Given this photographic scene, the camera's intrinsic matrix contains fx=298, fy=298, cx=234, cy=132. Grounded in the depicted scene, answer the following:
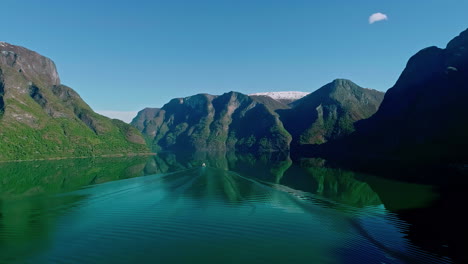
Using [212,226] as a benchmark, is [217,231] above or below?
below

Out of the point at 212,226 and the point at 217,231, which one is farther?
the point at 212,226

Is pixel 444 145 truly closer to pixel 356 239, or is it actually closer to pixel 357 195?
pixel 357 195

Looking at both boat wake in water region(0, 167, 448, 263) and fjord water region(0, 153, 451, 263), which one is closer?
boat wake in water region(0, 167, 448, 263)

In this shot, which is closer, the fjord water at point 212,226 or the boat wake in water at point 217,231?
the boat wake in water at point 217,231

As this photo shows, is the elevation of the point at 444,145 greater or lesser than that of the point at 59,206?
greater

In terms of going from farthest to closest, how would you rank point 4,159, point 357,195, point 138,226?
point 4,159 < point 357,195 < point 138,226

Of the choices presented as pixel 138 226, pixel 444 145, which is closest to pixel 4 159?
pixel 138 226

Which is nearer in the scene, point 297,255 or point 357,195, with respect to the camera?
point 297,255

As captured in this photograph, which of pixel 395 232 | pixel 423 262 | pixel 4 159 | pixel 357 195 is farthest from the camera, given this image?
pixel 4 159
